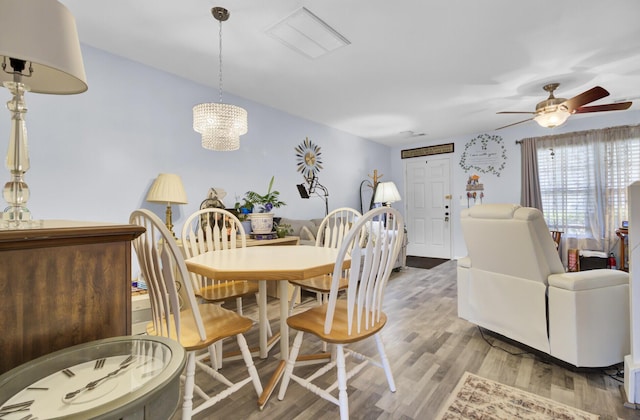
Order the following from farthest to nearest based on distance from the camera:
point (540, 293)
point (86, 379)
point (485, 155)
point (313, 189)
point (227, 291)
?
1. point (485, 155)
2. point (313, 189)
3. point (227, 291)
4. point (540, 293)
5. point (86, 379)

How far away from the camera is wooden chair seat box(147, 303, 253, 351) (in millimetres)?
1227

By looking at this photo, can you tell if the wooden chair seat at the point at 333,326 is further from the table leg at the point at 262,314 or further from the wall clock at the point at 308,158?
the wall clock at the point at 308,158

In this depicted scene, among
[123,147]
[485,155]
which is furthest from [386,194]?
[123,147]

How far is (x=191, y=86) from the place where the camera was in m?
3.13

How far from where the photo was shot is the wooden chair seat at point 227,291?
1860mm

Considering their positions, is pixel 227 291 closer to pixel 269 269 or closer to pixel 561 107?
pixel 269 269

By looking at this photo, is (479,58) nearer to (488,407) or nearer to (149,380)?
(488,407)

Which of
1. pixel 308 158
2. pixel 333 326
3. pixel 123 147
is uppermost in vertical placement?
pixel 308 158

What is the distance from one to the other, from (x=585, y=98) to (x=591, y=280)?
2.03 m

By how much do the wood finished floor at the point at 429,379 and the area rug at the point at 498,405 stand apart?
53 millimetres

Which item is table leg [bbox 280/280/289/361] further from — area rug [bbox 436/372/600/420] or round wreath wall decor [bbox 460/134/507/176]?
round wreath wall decor [bbox 460/134/507/176]

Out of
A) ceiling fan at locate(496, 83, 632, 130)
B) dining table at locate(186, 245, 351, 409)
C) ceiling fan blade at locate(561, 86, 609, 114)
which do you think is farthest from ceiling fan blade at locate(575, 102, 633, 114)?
dining table at locate(186, 245, 351, 409)

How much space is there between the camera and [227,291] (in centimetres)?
196

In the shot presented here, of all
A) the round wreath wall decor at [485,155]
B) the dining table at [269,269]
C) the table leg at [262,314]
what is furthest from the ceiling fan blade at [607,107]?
the table leg at [262,314]
